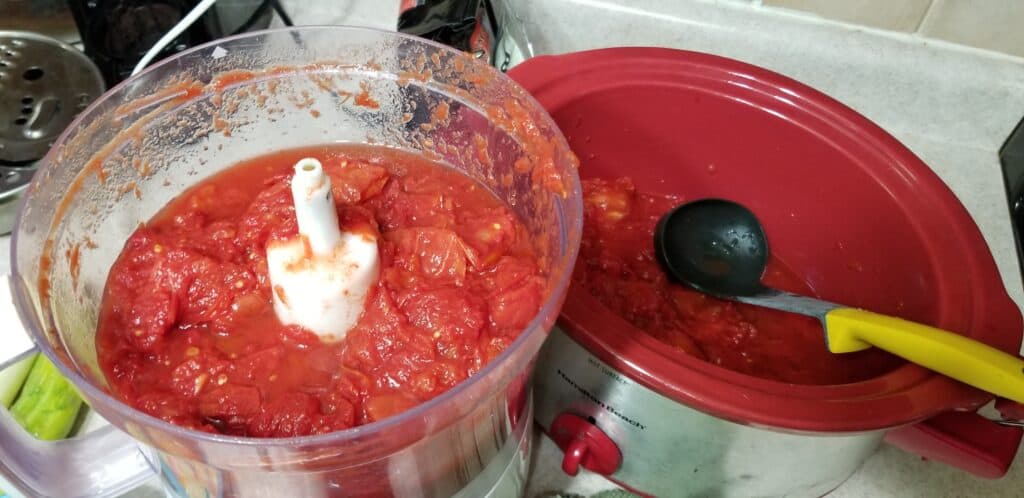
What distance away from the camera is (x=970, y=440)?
25.6 inches

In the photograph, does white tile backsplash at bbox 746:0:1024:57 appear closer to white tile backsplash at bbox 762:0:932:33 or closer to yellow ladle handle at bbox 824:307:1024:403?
white tile backsplash at bbox 762:0:932:33

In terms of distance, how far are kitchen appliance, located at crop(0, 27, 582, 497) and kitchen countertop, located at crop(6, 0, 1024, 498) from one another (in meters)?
0.48

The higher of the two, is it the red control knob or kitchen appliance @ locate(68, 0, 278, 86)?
kitchen appliance @ locate(68, 0, 278, 86)

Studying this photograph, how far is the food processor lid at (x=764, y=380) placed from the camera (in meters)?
0.60

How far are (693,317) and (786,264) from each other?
0.61 feet

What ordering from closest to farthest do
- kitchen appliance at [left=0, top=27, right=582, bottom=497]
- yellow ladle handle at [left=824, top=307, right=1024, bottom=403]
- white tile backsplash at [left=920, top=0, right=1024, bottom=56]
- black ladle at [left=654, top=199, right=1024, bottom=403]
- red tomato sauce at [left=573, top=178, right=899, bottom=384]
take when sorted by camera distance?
kitchen appliance at [left=0, top=27, right=582, bottom=497], yellow ladle handle at [left=824, top=307, right=1024, bottom=403], black ladle at [left=654, top=199, right=1024, bottom=403], red tomato sauce at [left=573, top=178, right=899, bottom=384], white tile backsplash at [left=920, top=0, right=1024, bottom=56]

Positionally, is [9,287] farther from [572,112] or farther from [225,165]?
[572,112]

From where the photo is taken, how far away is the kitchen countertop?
1.02m

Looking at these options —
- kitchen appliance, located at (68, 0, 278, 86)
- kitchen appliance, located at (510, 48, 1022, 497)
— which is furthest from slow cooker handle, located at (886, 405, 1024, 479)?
kitchen appliance, located at (68, 0, 278, 86)

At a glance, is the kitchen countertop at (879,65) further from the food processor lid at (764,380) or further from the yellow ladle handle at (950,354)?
the yellow ladle handle at (950,354)

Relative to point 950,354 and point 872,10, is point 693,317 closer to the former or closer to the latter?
point 950,354

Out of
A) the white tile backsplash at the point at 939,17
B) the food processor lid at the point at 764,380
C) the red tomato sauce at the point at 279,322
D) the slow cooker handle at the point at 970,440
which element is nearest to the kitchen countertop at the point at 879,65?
the white tile backsplash at the point at 939,17

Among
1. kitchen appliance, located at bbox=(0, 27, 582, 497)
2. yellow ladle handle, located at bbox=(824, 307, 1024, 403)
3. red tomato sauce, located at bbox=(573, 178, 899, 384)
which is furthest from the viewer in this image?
red tomato sauce, located at bbox=(573, 178, 899, 384)

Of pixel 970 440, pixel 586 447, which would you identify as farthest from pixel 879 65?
pixel 586 447
